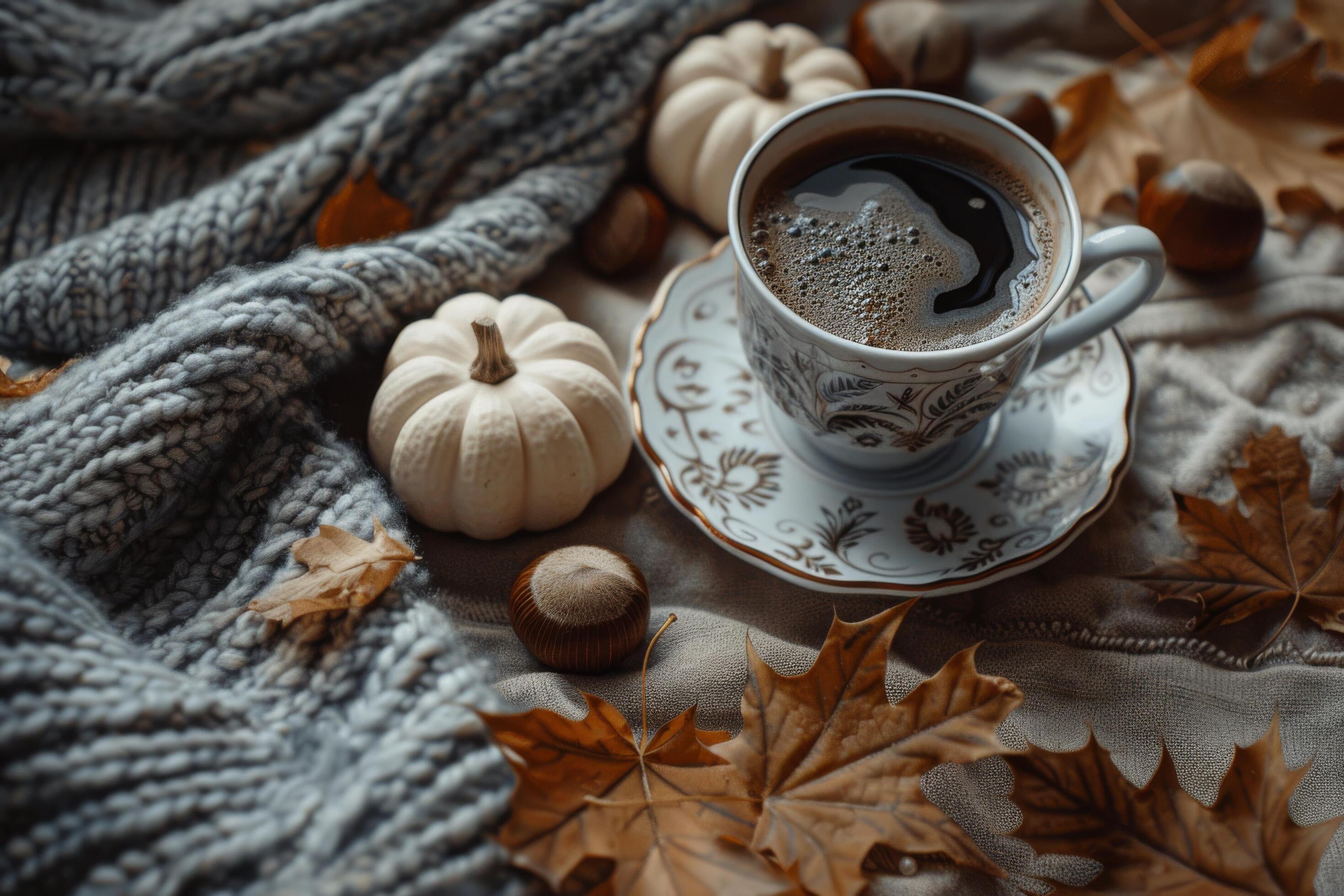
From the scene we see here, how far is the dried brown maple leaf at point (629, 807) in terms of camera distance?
2.42 feet

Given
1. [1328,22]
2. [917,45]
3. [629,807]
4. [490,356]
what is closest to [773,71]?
[917,45]

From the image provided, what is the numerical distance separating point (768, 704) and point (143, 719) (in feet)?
1.67

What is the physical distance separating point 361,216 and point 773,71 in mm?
582

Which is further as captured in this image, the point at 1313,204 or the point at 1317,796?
the point at 1313,204

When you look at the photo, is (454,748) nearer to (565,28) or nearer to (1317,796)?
(1317,796)

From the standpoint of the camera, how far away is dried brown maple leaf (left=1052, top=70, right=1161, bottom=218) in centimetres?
135

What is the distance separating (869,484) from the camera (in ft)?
3.51

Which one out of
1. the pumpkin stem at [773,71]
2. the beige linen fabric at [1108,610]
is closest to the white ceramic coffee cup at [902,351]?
the beige linen fabric at [1108,610]

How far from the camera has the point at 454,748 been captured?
0.75 meters

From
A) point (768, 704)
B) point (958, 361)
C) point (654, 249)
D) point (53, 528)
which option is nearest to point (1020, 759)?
point (768, 704)

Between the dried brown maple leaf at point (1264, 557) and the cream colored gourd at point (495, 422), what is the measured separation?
628 millimetres

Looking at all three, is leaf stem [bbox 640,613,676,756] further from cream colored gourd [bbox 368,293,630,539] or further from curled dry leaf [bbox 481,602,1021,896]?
cream colored gourd [bbox 368,293,630,539]

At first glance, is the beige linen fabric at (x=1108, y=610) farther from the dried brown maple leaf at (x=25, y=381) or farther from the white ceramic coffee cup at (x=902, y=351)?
the dried brown maple leaf at (x=25, y=381)

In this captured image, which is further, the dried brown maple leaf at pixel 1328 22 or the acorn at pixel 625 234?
the dried brown maple leaf at pixel 1328 22
